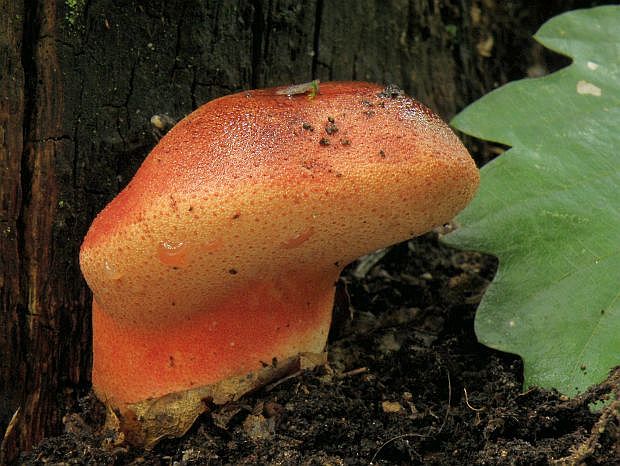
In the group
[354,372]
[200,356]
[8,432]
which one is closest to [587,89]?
[354,372]

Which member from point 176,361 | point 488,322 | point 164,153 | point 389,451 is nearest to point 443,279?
point 488,322

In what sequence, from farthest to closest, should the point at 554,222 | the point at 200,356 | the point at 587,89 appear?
the point at 587,89 → the point at 554,222 → the point at 200,356

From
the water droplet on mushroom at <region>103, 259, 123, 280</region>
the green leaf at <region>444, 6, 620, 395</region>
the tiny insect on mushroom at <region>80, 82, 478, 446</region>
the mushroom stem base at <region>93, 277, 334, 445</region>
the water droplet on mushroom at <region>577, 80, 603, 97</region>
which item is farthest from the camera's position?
the water droplet on mushroom at <region>577, 80, 603, 97</region>

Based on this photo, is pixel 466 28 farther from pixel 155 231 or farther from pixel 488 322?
pixel 155 231

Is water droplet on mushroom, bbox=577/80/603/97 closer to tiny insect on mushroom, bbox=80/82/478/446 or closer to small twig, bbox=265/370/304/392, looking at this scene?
tiny insect on mushroom, bbox=80/82/478/446

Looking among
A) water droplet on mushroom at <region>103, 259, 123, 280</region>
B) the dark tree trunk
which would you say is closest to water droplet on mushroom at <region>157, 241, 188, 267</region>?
water droplet on mushroom at <region>103, 259, 123, 280</region>

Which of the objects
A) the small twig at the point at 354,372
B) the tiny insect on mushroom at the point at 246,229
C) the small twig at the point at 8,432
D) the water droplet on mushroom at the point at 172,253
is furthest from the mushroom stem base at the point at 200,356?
the small twig at the point at 8,432

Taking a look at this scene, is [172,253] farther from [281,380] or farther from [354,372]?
[354,372]
